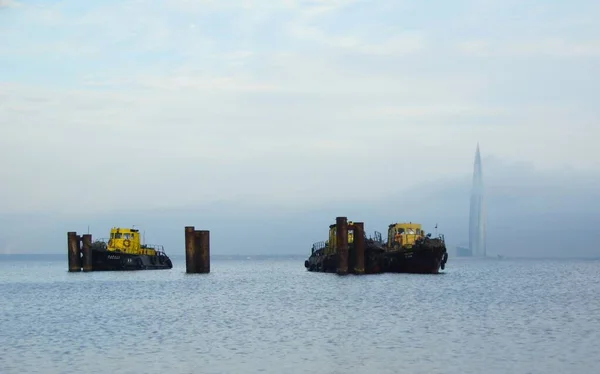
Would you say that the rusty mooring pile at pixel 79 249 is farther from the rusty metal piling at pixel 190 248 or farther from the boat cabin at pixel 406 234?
the boat cabin at pixel 406 234

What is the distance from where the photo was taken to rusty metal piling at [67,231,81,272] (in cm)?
10625

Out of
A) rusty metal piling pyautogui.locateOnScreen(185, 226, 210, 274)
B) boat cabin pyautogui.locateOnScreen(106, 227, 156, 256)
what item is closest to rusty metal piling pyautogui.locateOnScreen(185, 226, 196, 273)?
rusty metal piling pyautogui.locateOnScreen(185, 226, 210, 274)

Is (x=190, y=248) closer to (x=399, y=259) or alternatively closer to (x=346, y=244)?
(x=346, y=244)

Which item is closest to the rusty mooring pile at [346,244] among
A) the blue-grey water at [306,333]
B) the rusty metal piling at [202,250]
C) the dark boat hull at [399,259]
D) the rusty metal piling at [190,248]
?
the dark boat hull at [399,259]

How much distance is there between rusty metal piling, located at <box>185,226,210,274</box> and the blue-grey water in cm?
2182

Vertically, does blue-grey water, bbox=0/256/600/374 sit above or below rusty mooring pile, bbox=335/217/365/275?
below

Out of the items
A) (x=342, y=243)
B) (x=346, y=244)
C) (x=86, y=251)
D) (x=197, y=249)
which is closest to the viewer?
(x=342, y=243)

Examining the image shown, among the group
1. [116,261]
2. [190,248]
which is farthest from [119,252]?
[190,248]

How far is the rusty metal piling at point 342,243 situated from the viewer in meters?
79.0

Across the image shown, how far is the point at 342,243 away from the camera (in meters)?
80.8

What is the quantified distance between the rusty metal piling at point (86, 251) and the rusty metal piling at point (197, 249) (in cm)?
1555

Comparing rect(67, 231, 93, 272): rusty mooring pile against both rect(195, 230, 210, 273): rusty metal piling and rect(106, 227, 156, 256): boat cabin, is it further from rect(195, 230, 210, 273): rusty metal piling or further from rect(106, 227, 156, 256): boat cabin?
rect(195, 230, 210, 273): rusty metal piling

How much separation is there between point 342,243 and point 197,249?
19152 mm

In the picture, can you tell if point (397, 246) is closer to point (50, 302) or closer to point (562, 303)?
point (562, 303)
